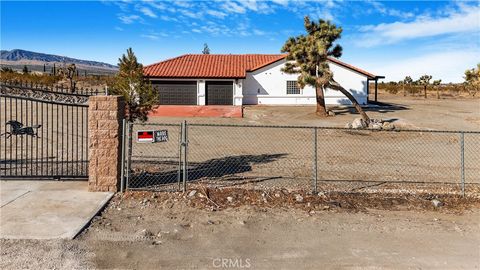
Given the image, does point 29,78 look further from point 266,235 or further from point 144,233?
point 266,235

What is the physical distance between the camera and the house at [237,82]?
35.7 m

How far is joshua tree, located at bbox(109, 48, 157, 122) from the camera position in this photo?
10.1 metres

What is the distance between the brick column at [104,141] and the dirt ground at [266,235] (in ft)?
1.76

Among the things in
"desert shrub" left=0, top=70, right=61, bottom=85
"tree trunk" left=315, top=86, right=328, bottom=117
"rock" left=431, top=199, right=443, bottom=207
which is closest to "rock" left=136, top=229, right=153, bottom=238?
"rock" left=431, top=199, right=443, bottom=207

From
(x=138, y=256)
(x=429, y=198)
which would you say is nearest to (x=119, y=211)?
(x=138, y=256)

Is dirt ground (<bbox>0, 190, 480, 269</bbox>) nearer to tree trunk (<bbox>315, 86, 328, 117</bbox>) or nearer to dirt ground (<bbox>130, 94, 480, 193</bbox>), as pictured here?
dirt ground (<bbox>130, 94, 480, 193</bbox>)

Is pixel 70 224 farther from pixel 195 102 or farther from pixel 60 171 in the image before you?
pixel 195 102

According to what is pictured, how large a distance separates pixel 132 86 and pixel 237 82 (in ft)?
86.4

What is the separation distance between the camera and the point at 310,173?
11.5 meters

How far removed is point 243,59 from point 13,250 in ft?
122

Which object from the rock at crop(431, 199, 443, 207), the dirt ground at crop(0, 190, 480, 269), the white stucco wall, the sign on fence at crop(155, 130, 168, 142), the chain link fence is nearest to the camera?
the dirt ground at crop(0, 190, 480, 269)

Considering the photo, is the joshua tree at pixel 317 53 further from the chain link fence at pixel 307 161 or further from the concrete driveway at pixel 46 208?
the concrete driveway at pixel 46 208

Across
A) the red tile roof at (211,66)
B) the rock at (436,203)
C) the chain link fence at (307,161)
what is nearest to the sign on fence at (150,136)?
the chain link fence at (307,161)

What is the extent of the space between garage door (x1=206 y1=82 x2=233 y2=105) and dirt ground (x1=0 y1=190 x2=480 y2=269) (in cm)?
2759
